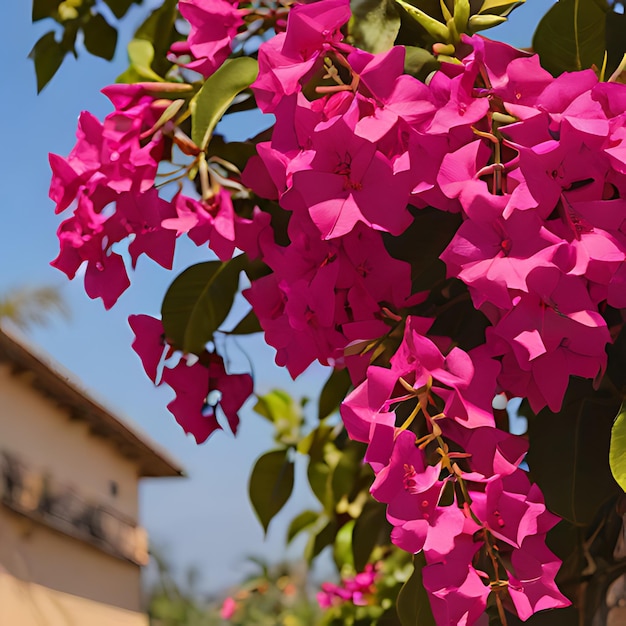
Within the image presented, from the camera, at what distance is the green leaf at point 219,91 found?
1.73 feet

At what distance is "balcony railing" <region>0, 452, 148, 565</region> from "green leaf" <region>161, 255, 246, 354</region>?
5087 mm

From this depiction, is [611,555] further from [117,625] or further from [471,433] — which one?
[117,625]

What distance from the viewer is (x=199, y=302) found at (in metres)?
0.62

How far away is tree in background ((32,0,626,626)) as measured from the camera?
0.43m

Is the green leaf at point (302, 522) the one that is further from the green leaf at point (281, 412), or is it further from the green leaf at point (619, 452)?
the green leaf at point (619, 452)

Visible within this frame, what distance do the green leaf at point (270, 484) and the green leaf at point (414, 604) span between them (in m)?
0.23

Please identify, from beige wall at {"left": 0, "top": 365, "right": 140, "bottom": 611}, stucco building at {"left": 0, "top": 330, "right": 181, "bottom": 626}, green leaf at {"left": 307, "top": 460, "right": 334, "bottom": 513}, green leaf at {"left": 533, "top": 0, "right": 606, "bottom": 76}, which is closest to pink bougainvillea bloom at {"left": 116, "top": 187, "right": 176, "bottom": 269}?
green leaf at {"left": 533, "top": 0, "right": 606, "bottom": 76}

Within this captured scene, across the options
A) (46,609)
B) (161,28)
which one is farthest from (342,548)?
(46,609)

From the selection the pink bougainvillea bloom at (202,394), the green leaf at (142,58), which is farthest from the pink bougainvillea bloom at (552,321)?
the green leaf at (142,58)

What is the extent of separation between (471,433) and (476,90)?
162 mm

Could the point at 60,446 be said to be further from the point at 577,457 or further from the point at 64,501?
the point at 577,457

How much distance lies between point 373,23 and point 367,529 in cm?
40

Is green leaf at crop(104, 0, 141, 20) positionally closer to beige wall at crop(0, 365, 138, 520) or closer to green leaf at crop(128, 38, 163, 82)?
green leaf at crop(128, 38, 163, 82)

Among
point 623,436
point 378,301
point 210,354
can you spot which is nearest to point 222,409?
point 210,354
